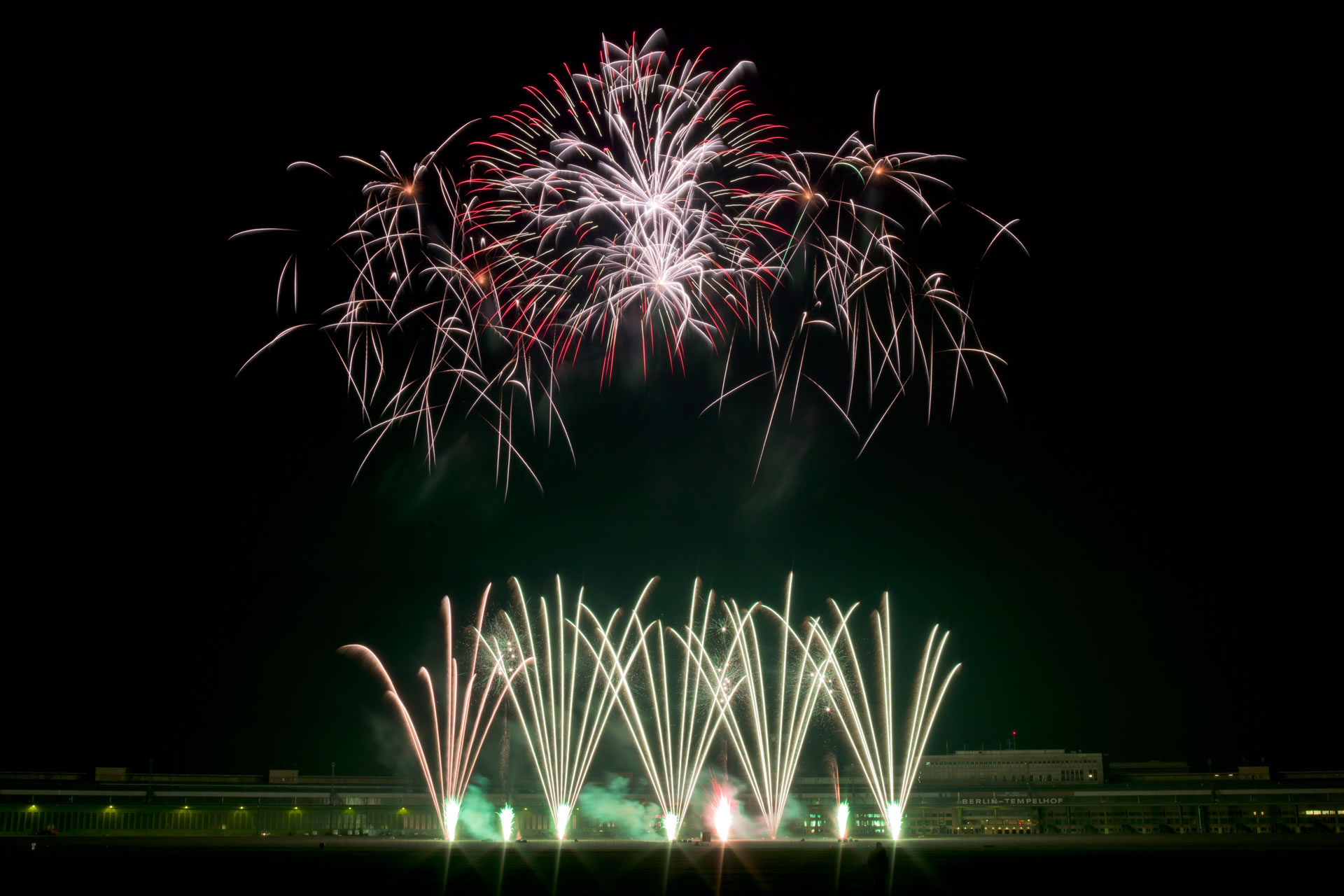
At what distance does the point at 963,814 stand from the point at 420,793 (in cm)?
4710

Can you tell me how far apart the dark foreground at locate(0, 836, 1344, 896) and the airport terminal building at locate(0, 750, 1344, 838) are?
88.8 feet

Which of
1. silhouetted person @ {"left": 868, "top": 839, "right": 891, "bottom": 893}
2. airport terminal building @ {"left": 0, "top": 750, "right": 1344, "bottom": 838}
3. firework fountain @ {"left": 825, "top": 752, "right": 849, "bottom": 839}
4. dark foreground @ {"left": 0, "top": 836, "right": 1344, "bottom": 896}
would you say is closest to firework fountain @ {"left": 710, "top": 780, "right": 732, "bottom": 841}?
airport terminal building @ {"left": 0, "top": 750, "right": 1344, "bottom": 838}

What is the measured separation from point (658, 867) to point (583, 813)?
52.2 metres

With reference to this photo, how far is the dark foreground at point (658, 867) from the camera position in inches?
1048

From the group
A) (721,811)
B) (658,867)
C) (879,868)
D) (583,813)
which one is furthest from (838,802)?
(879,868)

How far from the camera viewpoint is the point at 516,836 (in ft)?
217

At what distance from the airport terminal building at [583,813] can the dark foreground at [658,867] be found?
27.1 meters

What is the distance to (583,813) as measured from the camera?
277 ft

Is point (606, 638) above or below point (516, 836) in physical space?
above

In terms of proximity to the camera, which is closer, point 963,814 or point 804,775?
point 963,814

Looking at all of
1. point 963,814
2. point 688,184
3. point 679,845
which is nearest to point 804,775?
point 963,814

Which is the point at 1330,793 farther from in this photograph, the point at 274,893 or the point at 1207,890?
the point at 274,893

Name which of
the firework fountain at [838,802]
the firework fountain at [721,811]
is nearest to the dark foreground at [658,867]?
the firework fountain at [721,811]

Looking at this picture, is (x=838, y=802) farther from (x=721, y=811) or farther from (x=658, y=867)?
(x=658, y=867)
